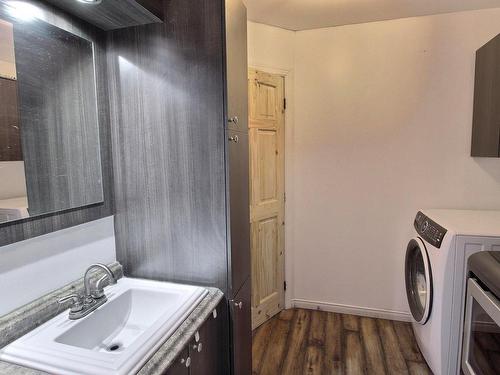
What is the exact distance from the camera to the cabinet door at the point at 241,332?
1.49 metres

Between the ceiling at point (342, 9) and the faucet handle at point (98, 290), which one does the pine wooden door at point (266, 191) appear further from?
the faucet handle at point (98, 290)

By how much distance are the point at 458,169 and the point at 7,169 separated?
2.79m

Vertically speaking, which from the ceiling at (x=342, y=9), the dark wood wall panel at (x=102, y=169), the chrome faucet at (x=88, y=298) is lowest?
the chrome faucet at (x=88, y=298)

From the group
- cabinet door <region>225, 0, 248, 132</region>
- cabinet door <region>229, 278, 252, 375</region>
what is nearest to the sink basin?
cabinet door <region>229, 278, 252, 375</region>

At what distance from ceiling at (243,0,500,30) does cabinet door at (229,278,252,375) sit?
1.82 metres

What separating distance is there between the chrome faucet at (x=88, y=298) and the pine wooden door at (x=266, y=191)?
1355 mm

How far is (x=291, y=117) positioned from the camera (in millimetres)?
2730

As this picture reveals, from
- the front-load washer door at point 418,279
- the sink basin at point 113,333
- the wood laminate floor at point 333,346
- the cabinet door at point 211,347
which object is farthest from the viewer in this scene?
the wood laminate floor at point 333,346

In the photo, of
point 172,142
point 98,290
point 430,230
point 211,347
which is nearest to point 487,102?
point 430,230

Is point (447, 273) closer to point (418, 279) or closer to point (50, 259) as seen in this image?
point (418, 279)

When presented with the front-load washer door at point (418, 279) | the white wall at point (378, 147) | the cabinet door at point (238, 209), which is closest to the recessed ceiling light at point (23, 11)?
the cabinet door at point (238, 209)

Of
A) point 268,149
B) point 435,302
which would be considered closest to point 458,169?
point 435,302

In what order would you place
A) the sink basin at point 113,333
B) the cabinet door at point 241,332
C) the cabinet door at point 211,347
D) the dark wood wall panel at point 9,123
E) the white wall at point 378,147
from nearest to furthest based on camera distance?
the sink basin at point 113,333, the dark wood wall panel at point 9,123, the cabinet door at point 211,347, the cabinet door at point 241,332, the white wall at point 378,147

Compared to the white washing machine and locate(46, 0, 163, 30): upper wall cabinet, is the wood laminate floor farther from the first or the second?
locate(46, 0, 163, 30): upper wall cabinet
